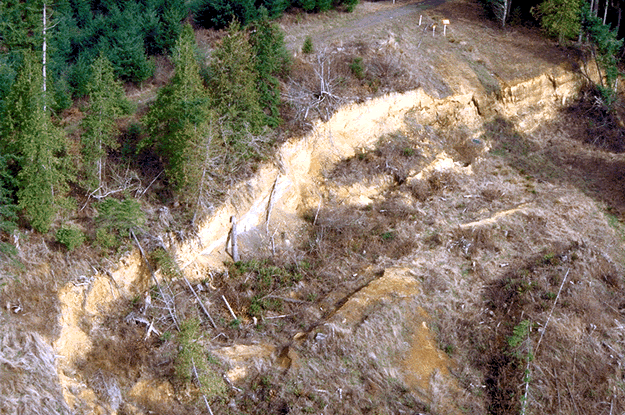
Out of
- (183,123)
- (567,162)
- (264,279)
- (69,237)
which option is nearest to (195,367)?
(264,279)

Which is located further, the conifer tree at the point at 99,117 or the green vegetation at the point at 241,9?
the green vegetation at the point at 241,9

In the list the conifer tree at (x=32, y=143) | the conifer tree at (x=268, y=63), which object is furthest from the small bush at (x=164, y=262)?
the conifer tree at (x=268, y=63)

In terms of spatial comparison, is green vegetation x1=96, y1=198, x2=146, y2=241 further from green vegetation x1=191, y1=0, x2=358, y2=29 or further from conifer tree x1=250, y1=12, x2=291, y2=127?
green vegetation x1=191, y1=0, x2=358, y2=29

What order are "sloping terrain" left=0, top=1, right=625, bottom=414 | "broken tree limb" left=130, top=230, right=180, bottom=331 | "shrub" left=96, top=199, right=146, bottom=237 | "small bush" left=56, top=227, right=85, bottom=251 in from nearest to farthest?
"sloping terrain" left=0, top=1, right=625, bottom=414 < "small bush" left=56, top=227, right=85, bottom=251 < "shrub" left=96, top=199, right=146, bottom=237 < "broken tree limb" left=130, top=230, right=180, bottom=331

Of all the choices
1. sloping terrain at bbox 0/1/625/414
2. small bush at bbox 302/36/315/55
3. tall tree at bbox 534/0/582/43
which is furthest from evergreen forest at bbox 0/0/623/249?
tall tree at bbox 534/0/582/43

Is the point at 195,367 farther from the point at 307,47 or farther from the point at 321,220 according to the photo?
the point at 307,47

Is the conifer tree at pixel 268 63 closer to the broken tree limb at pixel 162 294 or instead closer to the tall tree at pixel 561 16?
the broken tree limb at pixel 162 294

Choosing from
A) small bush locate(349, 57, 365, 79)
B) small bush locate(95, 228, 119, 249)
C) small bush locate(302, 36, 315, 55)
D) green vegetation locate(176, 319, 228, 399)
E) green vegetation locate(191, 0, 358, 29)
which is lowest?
green vegetation locate(176, 319, 228, 399)
